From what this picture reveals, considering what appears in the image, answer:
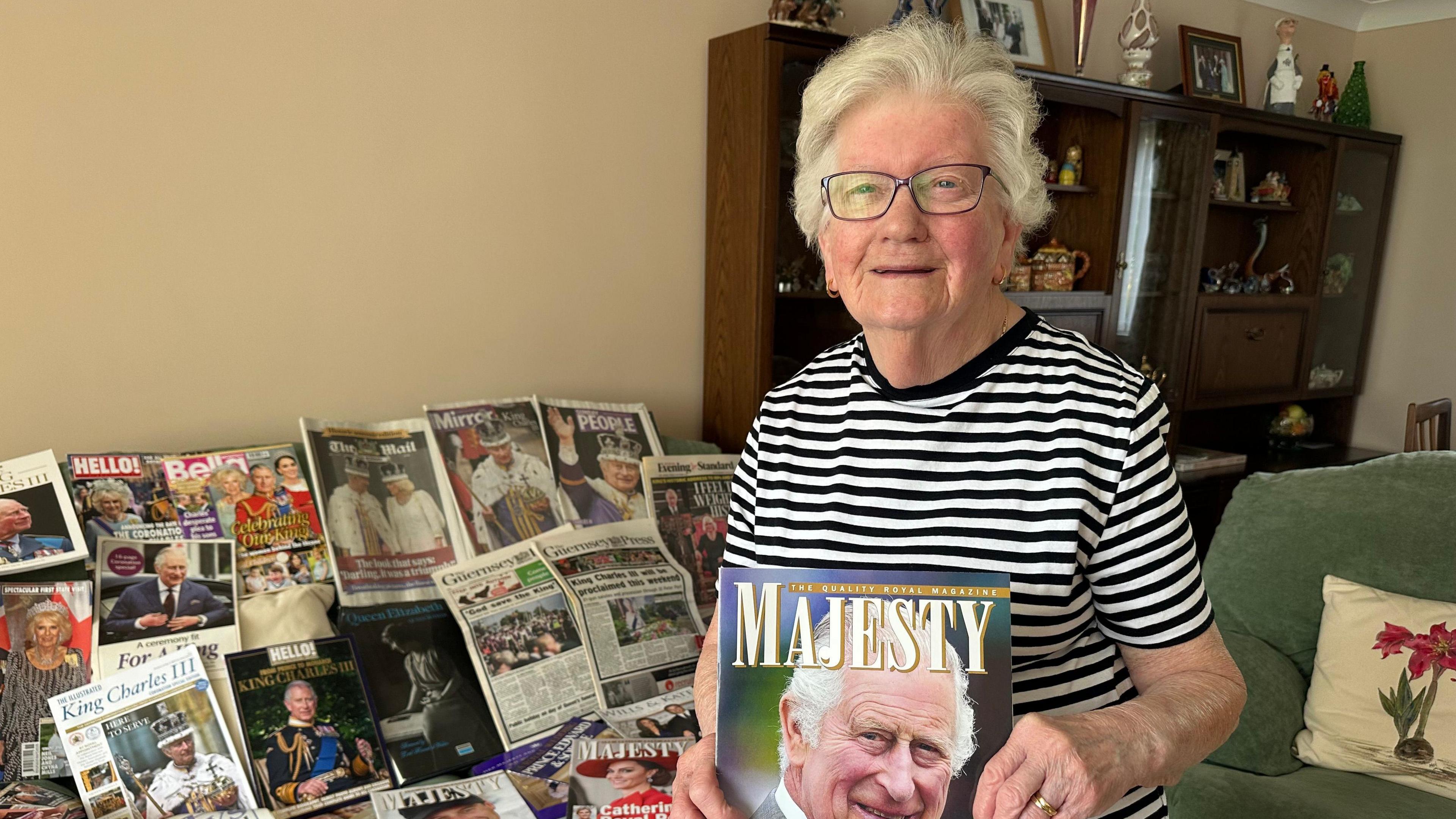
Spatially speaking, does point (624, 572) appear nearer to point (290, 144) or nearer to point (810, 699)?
point (290, 144)

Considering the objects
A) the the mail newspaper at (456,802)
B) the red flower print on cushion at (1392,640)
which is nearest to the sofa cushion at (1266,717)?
the red flower print on cushion at (1392,640)

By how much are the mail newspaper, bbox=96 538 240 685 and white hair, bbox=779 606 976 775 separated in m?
1.23

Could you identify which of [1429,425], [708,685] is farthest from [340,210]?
[1429,425]

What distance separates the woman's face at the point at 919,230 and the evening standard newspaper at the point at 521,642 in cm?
119

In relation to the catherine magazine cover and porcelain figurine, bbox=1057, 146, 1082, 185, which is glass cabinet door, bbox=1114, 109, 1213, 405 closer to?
porcelain figurine, bbox=1057, 146, 1082, 185

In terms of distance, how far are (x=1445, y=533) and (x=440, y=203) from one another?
84.2 inches

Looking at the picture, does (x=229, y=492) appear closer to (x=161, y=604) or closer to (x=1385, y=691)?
(x=161, y=604)

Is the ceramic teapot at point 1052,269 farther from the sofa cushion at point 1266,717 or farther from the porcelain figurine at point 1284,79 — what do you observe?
the sofa cushion at point 1266,717

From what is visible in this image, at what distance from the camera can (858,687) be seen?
2.40ft

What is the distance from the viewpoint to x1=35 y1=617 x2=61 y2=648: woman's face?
1536mm

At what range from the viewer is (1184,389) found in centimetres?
339

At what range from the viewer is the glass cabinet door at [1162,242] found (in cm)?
312

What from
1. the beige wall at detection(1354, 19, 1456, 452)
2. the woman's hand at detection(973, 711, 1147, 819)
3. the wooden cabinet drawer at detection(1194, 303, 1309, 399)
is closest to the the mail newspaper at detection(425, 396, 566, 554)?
the woman's hand at detection(973, 711, 1147, 819)

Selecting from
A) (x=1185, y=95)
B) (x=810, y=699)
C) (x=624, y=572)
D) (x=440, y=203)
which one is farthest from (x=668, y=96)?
(x=810, y=699)
